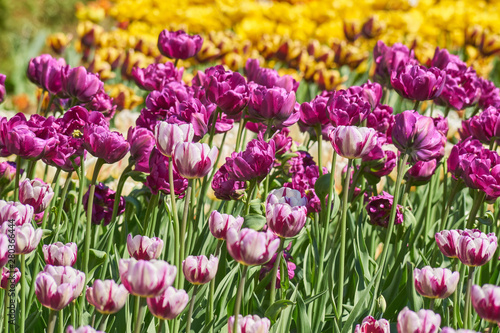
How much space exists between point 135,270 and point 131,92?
2.44 meters

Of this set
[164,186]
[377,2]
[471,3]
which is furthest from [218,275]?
[471,3]

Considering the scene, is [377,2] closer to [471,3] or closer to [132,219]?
[471,3]

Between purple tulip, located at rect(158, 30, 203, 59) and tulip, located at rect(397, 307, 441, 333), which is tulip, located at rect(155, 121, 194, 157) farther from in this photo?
purple tulip, located at rect(158, 30, 203, 59)

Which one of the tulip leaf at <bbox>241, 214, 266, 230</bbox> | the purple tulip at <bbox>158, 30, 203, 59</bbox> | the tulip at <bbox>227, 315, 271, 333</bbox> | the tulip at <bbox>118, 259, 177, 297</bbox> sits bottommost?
the tulip at <bbox>227, 315, 271, 333</bbox>

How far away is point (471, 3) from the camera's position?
660cm

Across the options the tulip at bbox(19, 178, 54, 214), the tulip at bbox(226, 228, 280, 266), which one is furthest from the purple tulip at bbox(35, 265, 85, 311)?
the tulip at bbox(19, 178, 54, 214)

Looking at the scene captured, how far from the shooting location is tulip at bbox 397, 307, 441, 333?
84 cm

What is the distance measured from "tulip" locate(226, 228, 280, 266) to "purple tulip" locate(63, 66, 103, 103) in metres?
0.83

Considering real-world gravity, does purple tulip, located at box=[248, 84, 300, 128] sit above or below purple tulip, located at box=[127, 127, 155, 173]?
above

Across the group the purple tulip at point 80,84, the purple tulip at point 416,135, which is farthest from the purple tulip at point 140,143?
the purple tulip at point 416,135

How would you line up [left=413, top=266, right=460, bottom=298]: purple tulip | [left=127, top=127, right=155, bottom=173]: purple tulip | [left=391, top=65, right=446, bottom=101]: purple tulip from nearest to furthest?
1. [left=413, top=266, right=460, bottom=298]: purple tulip
2. [left=127, top=127, right=155, bottom=173]: purple tulip
3. [left=391, top=65, right=446, bottom=101]: purple tulip

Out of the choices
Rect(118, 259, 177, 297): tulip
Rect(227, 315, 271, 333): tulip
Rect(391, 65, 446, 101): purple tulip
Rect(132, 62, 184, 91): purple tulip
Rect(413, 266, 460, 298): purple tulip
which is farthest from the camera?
Rect(132, 62, 184, 91): purple tulip

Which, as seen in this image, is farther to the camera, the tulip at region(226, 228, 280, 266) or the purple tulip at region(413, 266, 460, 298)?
the purple tulip at region(413, 266, 460, 298)

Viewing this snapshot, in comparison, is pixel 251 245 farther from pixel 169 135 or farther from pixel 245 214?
pixel 245 214
